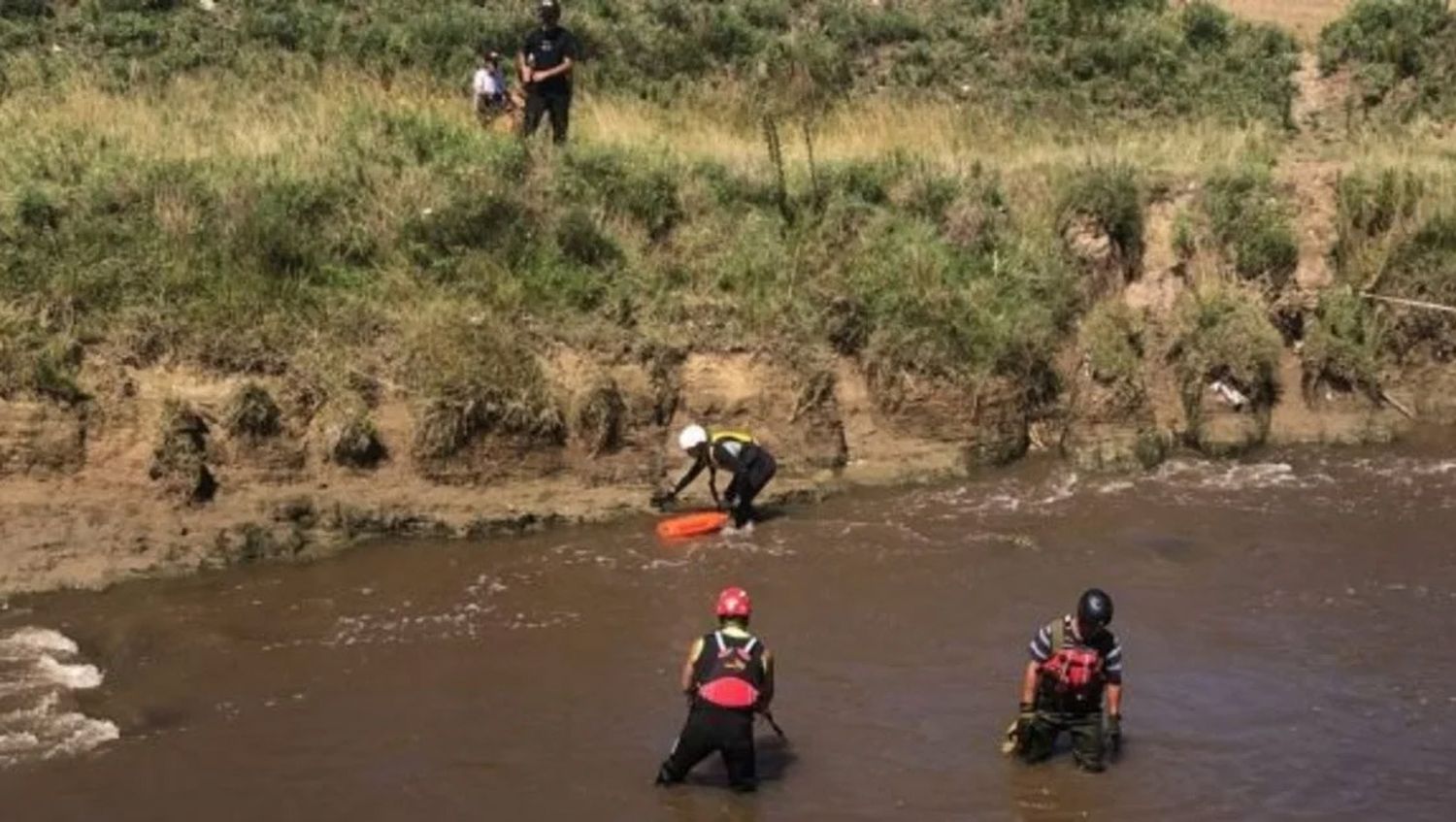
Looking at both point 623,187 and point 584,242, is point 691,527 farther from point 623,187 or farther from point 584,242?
point 623,187

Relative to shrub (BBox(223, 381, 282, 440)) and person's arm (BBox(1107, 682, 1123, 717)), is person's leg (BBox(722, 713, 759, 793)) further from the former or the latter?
shrub (BBox(223, 381, 282, 440))

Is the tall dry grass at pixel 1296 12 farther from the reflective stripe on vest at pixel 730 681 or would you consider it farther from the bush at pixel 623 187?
the reflective stripe on vest at pixel 730 681

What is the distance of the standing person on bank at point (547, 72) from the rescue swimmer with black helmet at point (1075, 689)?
892 cm

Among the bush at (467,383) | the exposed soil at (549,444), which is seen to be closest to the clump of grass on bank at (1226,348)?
the exposed soil at (549,444)

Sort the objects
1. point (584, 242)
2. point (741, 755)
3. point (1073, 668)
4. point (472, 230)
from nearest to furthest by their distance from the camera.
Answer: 1. point (741, 755)
2. point (1073, 668)
3. point (472, 230)
4. point (584, 242)

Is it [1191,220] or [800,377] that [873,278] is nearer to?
[800,377]

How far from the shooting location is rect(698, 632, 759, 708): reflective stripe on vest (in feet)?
31.1

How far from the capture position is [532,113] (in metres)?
17.2

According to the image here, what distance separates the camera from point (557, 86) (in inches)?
672

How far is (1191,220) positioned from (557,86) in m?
6.76

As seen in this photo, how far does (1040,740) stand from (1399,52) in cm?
1844

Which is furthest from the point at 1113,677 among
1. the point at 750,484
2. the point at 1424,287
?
the point at 1424,287

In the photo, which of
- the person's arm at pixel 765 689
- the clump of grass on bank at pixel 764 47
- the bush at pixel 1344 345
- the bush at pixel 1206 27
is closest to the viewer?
the person's arm at pixel 765 689

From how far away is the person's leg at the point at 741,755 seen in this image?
31.0ft
